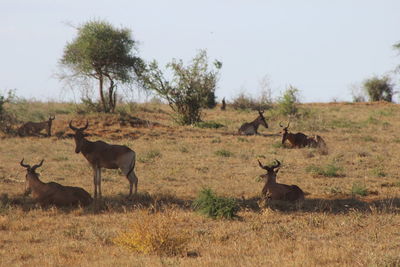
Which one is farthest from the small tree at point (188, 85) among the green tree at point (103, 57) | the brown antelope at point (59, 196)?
the brown antelope at point (59, 196)

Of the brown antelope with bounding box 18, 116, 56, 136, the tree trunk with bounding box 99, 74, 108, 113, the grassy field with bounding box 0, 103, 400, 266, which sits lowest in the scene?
the grassy field with bounding box 0, 103, 400, 266

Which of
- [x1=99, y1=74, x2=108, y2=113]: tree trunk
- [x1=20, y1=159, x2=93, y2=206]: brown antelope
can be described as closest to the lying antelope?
[x1=20, y1=159, x2=93, y2=206]: brown antelope

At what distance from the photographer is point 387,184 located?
46.9 ft

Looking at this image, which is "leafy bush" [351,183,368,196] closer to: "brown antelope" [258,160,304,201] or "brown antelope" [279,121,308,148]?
"brown antelope" [258,160,304,201]

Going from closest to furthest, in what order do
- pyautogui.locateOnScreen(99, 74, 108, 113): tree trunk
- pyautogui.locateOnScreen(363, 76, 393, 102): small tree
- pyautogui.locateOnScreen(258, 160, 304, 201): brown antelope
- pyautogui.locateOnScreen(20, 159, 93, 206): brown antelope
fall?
1. pyautogui.locateOnScreen(20, 159, 93, 206): brown antelope
2. pyautogui.locateOnScreen(258, 160, 304, 201): brown antelope
3. pyautogui.locateOnScreen(99, 74, 108, 113): tree trunk
4. pyautogui.locateOnScreen(363, 76, 393, 102): small tree

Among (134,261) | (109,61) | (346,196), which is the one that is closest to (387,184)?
(346,196)

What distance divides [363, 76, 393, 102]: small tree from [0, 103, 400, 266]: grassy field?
1375 inches

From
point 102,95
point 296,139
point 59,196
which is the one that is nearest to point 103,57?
point 102,95

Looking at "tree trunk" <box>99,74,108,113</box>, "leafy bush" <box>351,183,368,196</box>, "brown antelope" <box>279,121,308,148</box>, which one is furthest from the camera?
"tree trunk" <box>99,74,108,113</box>

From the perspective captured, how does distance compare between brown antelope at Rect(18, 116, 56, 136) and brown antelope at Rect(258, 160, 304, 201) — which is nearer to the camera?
brown antelope at Rect(258, 160, 304, 201)

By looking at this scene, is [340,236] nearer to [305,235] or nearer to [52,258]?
[305,235]

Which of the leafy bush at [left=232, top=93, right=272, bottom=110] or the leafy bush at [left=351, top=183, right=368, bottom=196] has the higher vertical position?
the leafy bush at [left=232, top=93, right=272, bottom=110]

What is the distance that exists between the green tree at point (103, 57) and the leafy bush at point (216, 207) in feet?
71.7

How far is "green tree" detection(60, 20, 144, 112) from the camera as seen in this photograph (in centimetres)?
3153
